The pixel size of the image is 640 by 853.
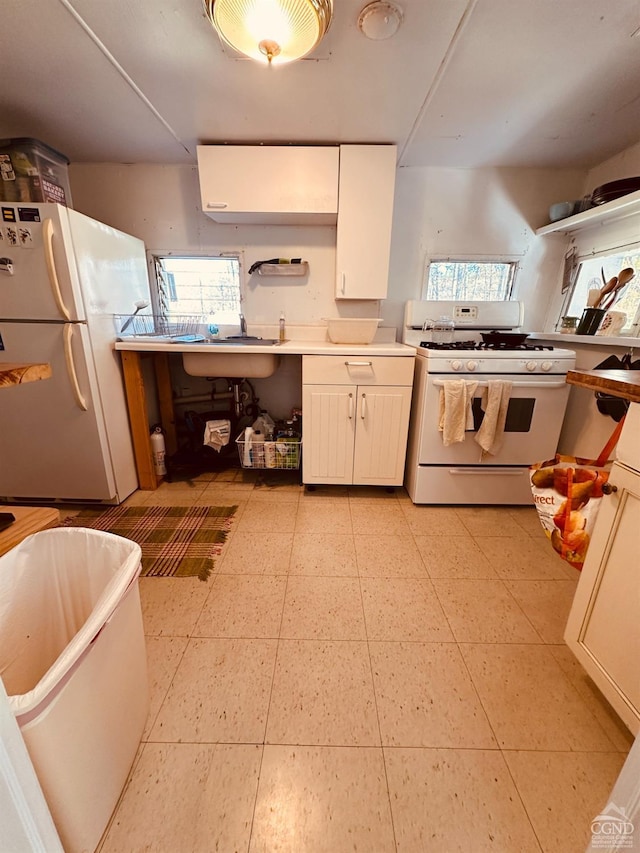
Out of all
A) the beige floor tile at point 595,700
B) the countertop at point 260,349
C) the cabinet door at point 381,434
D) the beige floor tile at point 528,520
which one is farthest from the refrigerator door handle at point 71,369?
the beige floor tile at point 528,520

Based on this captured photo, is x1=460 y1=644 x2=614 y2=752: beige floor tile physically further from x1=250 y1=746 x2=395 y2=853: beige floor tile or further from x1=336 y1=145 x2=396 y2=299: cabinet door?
x1=336 y1=145 x2=396 y2=299: cabinet door

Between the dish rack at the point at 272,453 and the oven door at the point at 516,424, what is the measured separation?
82 centimetres

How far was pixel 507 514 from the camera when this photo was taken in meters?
2.00

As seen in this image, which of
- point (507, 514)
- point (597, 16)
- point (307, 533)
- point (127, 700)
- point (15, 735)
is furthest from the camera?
point (507, 514)

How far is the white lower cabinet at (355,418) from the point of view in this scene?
1.92 metres

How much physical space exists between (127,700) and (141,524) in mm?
1179

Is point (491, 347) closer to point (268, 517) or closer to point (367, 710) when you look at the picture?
point (268, 517)

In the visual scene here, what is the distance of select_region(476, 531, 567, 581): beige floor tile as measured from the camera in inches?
60.0

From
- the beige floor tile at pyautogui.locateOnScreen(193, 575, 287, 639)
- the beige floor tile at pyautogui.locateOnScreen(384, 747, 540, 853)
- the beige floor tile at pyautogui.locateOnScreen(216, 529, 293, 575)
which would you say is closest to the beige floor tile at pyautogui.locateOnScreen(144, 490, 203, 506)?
the beige floor tile at pyautogui.locateOnScreen(216, 529, 293, 575)

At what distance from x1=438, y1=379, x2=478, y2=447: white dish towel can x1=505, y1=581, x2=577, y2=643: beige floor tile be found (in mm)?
767

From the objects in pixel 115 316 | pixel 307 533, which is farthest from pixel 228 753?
pixel 115 316

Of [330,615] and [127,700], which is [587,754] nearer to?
[330,615]

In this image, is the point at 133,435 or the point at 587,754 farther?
the point at 133,435

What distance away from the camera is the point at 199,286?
8.13 ft
